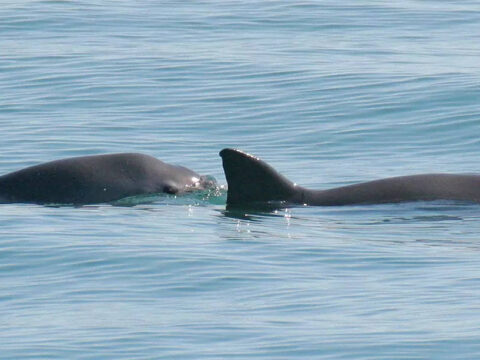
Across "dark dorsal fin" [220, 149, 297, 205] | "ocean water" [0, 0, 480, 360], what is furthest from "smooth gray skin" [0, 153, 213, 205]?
"dark dorsal fin" [220, 149, 297, 205]

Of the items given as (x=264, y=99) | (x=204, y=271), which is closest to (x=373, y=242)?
(x=204, y=271)

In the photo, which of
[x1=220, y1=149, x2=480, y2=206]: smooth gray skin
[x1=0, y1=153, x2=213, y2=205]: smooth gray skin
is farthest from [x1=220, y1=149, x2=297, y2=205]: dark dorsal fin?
[x1=0, y1=153, x2=213, y2=205]: smooth gray skin

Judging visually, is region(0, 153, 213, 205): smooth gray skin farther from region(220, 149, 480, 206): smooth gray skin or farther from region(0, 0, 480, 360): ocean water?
region(220, 149, 480, 206): smooth gray skin

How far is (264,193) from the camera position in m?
15.4

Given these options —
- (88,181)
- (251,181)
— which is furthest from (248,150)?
(251,181)

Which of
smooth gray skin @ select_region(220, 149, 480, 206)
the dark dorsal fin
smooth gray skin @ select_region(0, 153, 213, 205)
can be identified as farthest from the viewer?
smooth gray skin @ select_region(0, 153, 213, 205)

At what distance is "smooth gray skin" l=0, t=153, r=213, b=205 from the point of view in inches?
627

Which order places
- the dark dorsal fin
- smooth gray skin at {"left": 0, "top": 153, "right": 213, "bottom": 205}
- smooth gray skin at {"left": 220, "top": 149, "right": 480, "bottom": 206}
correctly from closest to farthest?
the dark dorsal fin
smooth gray skin at {"left": 220, "top": 149, "right": 480, "bottom": 206}
smooth gray skin at {"left": 0, "top": 153, "right": 213, "bottom": 205}

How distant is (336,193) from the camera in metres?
15.8

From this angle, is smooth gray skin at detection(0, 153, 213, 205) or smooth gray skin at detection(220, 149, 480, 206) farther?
smooth gray skin at detection(0, 153, 213, 205)

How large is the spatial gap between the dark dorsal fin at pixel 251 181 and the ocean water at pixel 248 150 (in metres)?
0.23

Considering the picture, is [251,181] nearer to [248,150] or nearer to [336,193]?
[336,193]

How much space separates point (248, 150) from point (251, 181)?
5742mm

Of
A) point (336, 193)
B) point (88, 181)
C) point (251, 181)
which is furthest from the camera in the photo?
point (88, 181)
